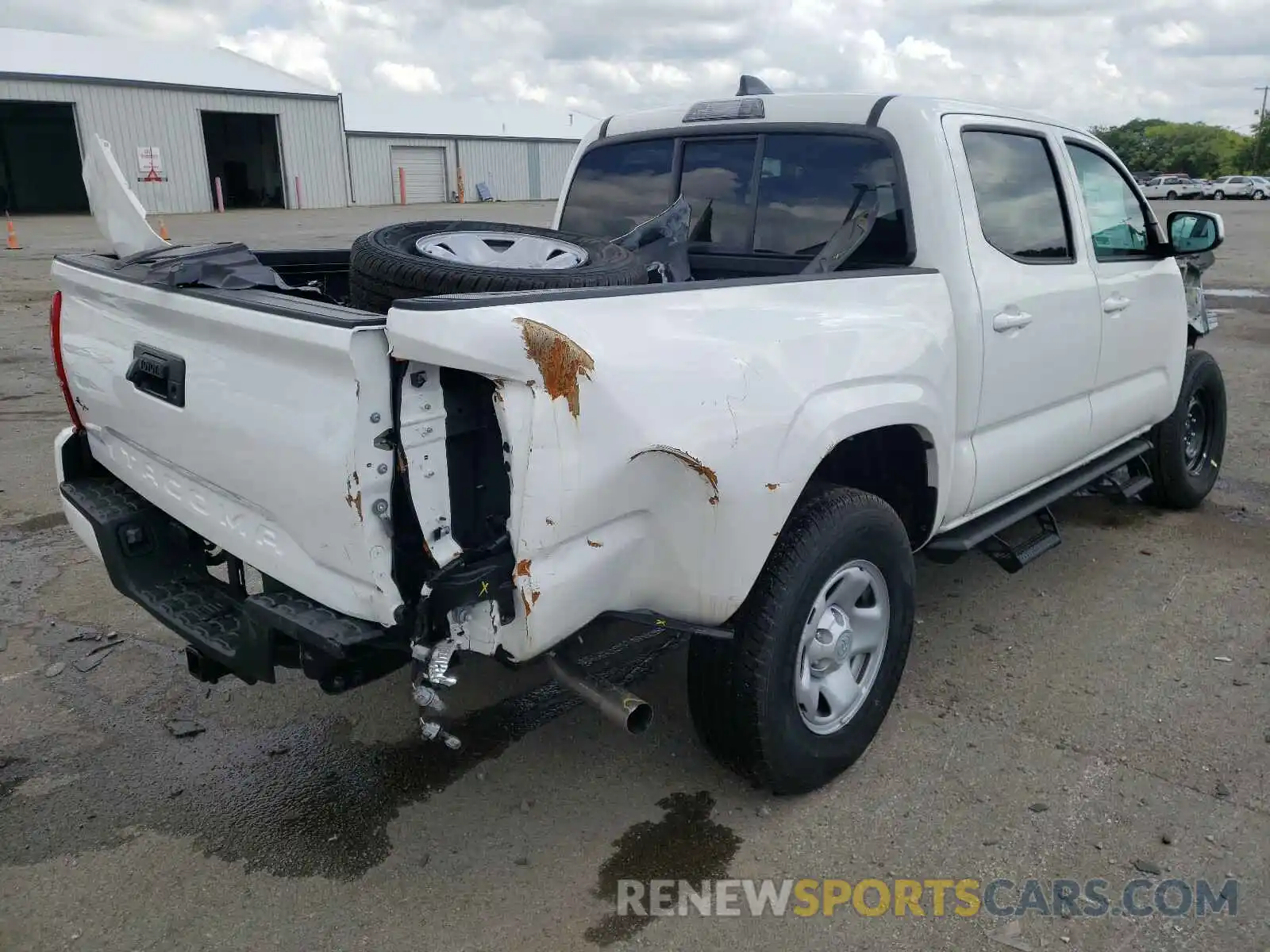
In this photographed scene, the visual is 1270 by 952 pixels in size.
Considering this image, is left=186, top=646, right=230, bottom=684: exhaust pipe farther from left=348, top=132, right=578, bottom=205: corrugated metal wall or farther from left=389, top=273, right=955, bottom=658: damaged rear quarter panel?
left=348, top=132, right=578, bottom=205: corrugated metal wall

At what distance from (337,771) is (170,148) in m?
33.8

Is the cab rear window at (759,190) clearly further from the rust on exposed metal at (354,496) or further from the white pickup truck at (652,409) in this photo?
the rust on exposed metal at (354,496)

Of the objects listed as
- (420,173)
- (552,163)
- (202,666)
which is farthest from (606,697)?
(552,163)

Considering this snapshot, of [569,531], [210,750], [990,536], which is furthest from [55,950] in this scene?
[990,536]

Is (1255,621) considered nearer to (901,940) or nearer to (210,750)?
(901,940)

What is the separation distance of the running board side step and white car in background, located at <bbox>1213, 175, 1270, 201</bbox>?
57.6 m

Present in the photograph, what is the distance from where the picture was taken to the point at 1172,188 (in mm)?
55750

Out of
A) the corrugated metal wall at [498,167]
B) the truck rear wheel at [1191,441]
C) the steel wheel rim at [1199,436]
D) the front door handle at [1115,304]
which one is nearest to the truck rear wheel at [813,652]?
the front door handle at [1115,304]

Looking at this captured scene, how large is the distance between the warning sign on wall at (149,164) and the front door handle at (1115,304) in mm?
32800

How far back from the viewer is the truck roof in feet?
11.3

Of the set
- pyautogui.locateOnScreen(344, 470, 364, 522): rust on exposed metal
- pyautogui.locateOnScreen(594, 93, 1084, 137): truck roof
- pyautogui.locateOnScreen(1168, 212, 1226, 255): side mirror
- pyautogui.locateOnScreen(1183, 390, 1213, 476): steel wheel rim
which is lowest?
pyautogui.locateOnScreen(1183, 390, 1213, 476): steel wheel rim

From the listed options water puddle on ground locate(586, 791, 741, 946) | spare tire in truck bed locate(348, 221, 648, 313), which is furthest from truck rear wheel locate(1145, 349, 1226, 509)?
water puddle on ground locate(586, 791, 741, 946)

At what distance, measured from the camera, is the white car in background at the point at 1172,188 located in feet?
177

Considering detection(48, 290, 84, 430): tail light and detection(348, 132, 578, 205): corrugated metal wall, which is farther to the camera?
detection(348, 132, 578, 205): corrugated metal wall
